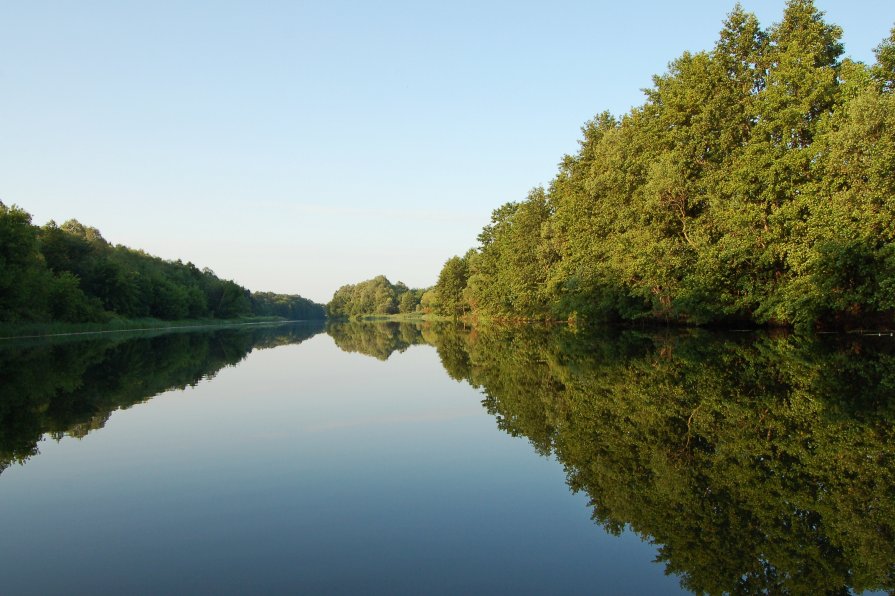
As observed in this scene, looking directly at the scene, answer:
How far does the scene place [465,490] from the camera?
681 cm

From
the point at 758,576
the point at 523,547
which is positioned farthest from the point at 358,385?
the point at 758,576

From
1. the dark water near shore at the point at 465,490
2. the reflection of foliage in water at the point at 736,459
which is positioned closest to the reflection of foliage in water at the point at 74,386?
the dark water near shore at the point at 465,490

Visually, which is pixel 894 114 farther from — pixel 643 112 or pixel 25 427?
pixel 25 427

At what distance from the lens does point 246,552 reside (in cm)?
500

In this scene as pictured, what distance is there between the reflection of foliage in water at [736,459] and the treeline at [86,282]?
50.2 metres

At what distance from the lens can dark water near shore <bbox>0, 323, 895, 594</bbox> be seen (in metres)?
4.60

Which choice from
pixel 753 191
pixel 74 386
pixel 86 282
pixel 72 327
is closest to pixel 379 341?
pixel 753 191

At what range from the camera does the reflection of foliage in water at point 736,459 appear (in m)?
4.73

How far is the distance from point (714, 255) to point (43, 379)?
29.3 meters

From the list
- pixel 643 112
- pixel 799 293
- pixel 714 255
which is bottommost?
pixel 799 293

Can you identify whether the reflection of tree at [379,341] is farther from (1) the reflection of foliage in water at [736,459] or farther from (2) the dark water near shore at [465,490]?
(2) the dark water near shore at [465,490]

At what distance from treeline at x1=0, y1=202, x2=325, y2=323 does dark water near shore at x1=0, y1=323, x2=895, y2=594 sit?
43.6 m

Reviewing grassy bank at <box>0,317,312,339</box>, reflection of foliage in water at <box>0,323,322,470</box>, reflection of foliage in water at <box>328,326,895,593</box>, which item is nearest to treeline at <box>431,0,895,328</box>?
reflection of foliage in water at <box>328,326,895,593</box>

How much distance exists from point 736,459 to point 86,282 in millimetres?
83346
